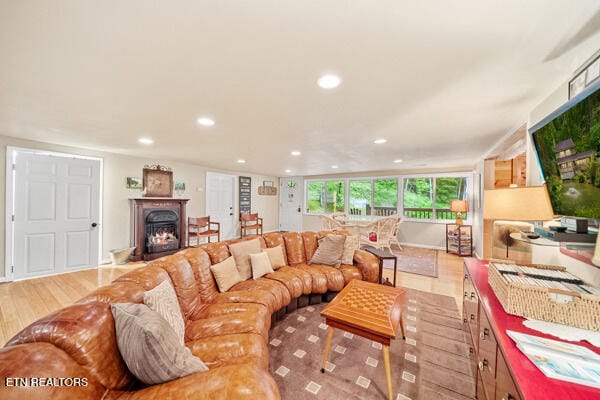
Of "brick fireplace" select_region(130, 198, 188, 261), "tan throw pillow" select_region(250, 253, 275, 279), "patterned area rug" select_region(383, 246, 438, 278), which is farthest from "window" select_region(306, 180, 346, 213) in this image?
"tan throw pillow" select_region(250, 253, 275, 279)

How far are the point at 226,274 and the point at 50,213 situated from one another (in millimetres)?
3775

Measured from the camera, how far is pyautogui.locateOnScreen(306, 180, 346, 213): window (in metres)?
7.61

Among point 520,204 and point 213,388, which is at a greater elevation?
point 520,204

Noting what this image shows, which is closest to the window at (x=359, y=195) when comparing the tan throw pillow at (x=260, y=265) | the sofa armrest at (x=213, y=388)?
the tan throw pillow at (x=260, y=265)

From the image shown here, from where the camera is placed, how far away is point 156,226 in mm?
4883

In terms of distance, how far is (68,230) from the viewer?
385 centimetres

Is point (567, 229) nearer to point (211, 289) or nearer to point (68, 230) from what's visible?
point (211, 289)

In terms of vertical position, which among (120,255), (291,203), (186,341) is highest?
(291,203)

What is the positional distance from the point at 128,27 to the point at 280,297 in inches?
89.3

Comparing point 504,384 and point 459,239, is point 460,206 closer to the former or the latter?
point 459,239

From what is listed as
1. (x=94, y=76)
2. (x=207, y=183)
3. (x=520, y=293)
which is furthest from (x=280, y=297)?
(x=207, y=183)

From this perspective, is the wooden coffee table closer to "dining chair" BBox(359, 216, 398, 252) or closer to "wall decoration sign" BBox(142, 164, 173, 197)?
"dining chair" BBox(359, 216, 398, 252)

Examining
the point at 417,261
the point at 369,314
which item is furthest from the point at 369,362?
the point at 417,261

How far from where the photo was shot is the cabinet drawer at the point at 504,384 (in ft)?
2.72
